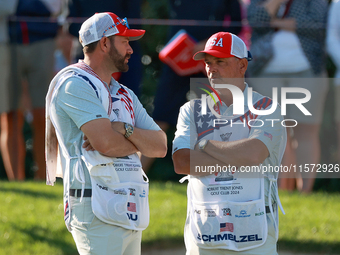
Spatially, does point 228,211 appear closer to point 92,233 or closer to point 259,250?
point 259,250

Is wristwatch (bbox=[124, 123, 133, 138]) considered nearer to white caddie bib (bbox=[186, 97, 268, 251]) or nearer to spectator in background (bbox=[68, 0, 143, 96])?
white caddie bib (bbox=[186, 97, 268, 251])

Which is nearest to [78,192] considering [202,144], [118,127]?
[118,127]

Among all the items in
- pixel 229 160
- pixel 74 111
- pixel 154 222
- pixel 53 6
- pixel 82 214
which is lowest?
pixel 154 222

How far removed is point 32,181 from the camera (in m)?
6.49

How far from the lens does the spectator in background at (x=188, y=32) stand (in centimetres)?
Answer: 567

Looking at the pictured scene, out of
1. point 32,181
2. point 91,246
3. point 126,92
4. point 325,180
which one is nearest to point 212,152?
point 126,92

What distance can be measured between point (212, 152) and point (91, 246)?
949mm

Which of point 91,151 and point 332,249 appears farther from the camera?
point 332,249

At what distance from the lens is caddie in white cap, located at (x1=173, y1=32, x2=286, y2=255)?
125 inches

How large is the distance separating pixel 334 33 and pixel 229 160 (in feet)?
11.5

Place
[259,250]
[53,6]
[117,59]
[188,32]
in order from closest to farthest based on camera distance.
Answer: [259,250] < [117,59] < [188,32] < [53,6]

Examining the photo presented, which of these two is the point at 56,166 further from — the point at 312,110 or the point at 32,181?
the point at 312,110

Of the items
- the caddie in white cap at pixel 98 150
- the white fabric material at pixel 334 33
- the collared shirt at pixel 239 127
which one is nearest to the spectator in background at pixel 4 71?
the caddie in white cap at pixel 98 150

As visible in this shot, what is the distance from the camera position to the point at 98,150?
3.05 m
